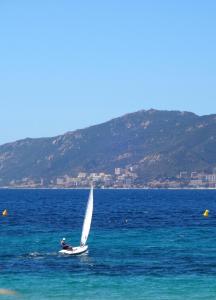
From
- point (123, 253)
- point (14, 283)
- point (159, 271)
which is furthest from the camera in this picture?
point (123, 253)

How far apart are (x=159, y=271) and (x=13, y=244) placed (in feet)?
105

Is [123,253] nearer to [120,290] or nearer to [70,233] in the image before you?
[120,290]

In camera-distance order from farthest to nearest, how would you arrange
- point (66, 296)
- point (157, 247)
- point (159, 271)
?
point (157, 247) → point (159, 271) → point (66, 296)

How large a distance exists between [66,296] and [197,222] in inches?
3560

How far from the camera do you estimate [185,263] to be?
7969 centimetres

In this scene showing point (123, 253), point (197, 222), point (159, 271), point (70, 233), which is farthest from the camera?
point (197, 222)

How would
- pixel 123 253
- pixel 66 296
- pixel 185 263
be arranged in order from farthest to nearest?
pixel 123 253
pixel 185 263
pixel 66 296

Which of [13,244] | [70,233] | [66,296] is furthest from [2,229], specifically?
[66,296]

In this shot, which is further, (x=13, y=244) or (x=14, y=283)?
(x=13, y=244)

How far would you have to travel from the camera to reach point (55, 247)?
97375mm

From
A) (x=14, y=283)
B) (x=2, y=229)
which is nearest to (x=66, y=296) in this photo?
(x=14, y=283)

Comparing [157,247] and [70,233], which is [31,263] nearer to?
[157,247]

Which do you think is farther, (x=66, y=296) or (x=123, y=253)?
(x=123, y=253)

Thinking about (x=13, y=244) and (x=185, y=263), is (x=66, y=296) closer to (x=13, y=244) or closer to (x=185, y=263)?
(x=185, y=263)
